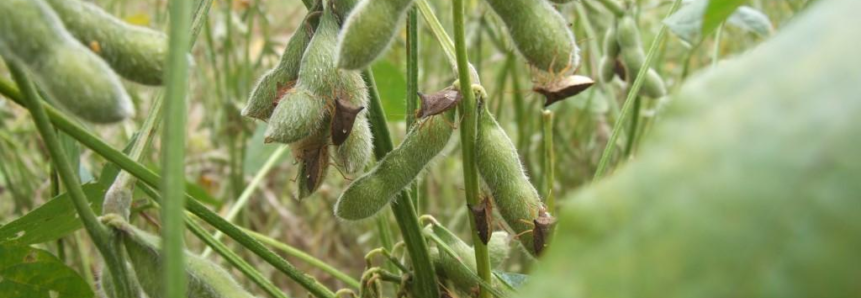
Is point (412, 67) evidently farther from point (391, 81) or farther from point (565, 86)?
point (391, 81)

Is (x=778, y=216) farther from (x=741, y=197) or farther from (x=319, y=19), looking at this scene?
(x=319, y=19)

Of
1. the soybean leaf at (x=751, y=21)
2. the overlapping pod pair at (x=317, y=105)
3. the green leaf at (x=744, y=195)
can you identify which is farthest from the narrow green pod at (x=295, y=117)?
the soybean leaf at (x=751, y=21)

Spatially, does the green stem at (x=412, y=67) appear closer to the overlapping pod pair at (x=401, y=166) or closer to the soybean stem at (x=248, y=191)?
the overlapping pod pair at (x=401, y=166)

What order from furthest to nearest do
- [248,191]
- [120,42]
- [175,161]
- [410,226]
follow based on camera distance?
[248,191]
[410,226]
[120,42]
[175,161]

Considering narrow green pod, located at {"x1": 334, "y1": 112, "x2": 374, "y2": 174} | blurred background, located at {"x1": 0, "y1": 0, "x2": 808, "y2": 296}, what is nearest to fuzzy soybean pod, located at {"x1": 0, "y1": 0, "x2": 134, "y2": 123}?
narrow green pod, located at {"x1": 334, "y1": 112, "x2": 374, "y2": 174}

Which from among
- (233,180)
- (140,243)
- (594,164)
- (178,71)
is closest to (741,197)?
(178,71)

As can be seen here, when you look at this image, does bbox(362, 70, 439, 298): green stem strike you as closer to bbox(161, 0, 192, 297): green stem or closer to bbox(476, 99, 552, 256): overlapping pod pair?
bbox(476, 99, 552, 256): overlapping pod pair

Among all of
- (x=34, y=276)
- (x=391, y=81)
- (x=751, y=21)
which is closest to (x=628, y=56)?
(x=751, y=21)
